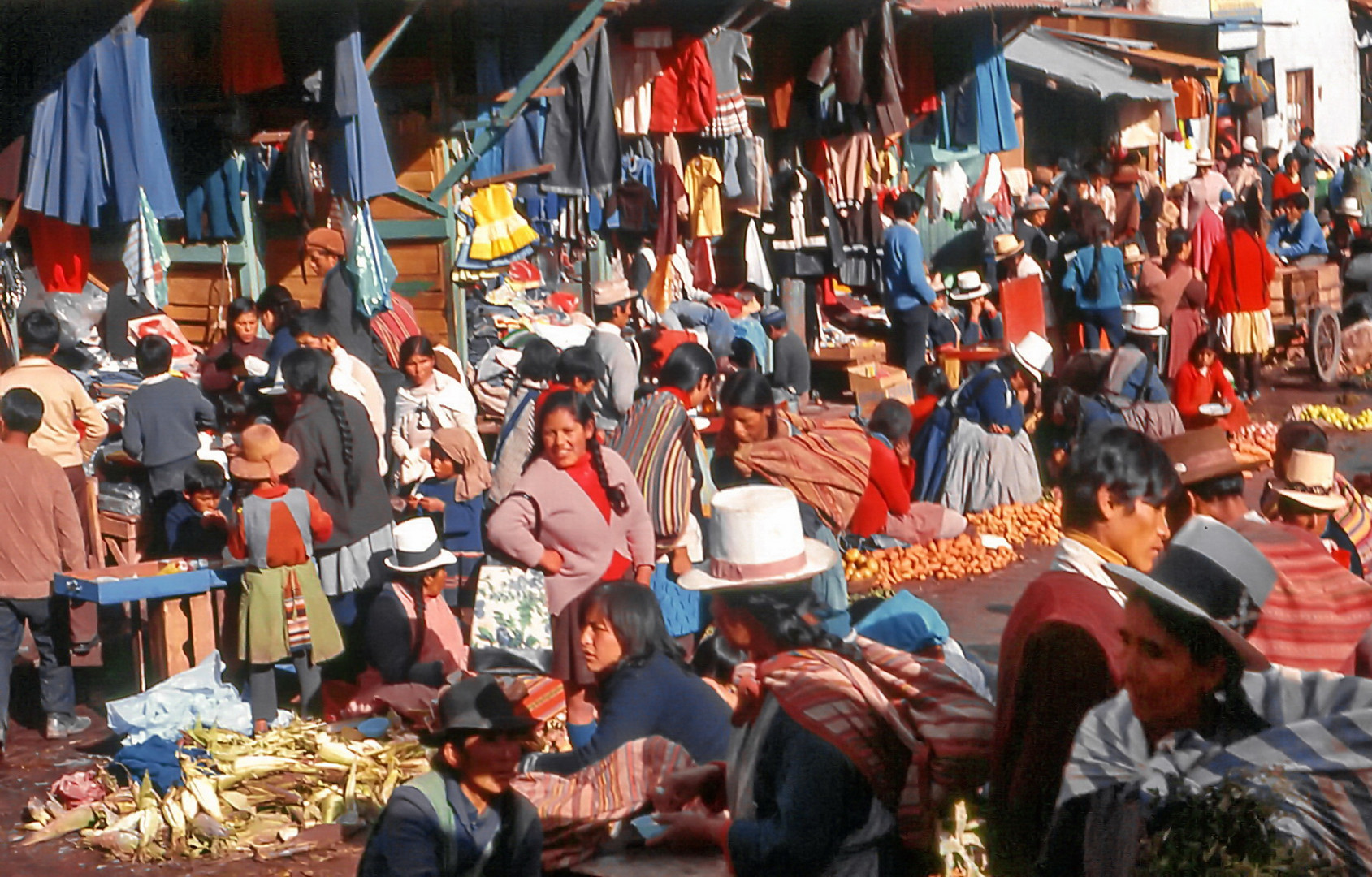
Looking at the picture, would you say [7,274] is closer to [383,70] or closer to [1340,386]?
[383,70]

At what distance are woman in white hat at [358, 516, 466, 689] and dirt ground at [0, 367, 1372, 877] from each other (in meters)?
1.06

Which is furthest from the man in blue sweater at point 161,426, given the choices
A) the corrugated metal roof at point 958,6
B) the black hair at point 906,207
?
the corrugated metal roof at point 958,6

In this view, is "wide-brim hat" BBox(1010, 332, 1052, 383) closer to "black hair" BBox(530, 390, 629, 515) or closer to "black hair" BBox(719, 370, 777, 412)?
"black hair" BBox(719, 370, 777, 412)

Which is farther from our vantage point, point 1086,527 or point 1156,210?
point 1156,210

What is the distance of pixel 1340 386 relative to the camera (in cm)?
1633

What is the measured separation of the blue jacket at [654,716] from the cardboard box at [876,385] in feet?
27.7

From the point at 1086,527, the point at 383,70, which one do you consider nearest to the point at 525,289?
the point at 383,70

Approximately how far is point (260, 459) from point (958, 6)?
976 cm

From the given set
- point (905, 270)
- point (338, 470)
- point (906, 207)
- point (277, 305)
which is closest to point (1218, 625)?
point (338, 470)

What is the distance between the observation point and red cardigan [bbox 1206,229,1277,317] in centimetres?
1513

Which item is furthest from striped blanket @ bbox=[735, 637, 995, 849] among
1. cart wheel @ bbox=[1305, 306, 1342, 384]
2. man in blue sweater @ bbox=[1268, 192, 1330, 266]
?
man in blue sweater @ bbox=[1268, 192, 1330, 266]

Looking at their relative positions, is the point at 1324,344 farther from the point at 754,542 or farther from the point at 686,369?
the point at 754,542

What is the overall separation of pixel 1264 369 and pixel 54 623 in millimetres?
13415

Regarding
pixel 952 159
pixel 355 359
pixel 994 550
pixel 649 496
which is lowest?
pixel 994 550
